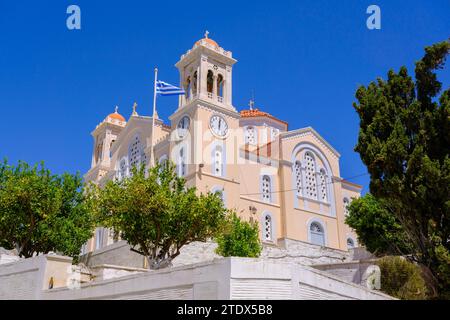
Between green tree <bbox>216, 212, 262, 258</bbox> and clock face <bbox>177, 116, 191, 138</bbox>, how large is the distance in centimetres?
931

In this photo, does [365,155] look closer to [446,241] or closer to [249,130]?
[446,241]

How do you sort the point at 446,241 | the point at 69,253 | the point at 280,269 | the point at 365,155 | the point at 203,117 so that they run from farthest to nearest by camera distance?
the point at 203,117 → the point at 69,253 → the point at 365,155 → the point at 446,241 → the point at 280,269

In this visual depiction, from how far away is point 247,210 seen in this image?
33.8 metres

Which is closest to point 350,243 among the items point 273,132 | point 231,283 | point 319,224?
point 319,224

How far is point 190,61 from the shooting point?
119 ft

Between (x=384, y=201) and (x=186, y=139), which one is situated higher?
(x=186, y=139)

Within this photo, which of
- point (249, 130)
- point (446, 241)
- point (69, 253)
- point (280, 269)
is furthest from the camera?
point (249, 130)

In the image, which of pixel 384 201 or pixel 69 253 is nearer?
pixel 384 201

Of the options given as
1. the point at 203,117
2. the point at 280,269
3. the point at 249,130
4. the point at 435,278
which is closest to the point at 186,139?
the point at 203,117

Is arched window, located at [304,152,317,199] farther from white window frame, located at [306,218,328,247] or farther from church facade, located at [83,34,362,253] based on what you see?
white window frame, located at [306,218,328,247]

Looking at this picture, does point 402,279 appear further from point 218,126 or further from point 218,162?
point 218,126

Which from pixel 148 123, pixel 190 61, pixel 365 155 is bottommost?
pixel 365 155

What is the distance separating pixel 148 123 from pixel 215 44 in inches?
310

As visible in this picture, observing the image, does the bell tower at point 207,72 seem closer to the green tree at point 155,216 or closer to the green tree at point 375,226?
the green tree at point 375,226
